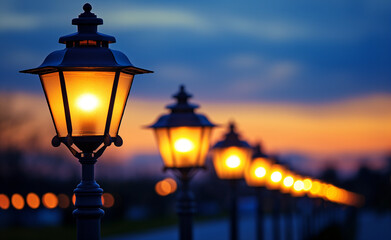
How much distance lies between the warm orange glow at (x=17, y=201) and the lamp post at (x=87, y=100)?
187 feet

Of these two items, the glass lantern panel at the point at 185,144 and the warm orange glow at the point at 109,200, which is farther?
the warm orange glow at the point at 109,200

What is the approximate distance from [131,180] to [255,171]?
84.3 meters

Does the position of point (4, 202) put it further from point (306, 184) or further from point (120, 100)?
point (120, 100)

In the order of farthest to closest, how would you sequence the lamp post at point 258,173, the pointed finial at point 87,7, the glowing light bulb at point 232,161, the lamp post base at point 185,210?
1. the lamp post at point 258,173
2. the glowing light bulb at point 232,161
3. the lamp post base at point 185,210
4. the pointed finial at point 87,7

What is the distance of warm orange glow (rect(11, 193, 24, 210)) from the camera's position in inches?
2458

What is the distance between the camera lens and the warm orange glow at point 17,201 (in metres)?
62.4

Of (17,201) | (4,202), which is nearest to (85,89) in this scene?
(4,202)

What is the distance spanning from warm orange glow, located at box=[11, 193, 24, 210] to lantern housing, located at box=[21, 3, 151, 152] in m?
56.9

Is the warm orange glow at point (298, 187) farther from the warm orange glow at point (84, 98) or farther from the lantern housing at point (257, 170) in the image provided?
the warm orange glow at point (84, 98)

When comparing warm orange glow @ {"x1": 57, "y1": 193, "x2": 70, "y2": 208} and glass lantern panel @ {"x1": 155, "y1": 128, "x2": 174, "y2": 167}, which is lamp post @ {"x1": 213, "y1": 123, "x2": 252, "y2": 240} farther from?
warm orange glow @ {"x1": 57, "y1": 193, "x2": 70, "y2": 208}

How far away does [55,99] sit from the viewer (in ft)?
22.0

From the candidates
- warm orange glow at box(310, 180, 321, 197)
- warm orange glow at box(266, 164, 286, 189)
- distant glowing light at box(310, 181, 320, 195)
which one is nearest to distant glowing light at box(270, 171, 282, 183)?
warm orange glow at box(266, 164, 286, 189)

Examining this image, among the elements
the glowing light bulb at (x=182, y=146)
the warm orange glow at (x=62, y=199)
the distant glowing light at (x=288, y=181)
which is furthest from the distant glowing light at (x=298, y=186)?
the warm orange glow at (x=62, y=199)

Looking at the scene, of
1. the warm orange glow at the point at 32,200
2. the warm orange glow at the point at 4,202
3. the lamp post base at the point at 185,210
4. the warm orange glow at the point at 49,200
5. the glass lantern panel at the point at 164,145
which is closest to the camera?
the lamp post base at the point at 185,210
